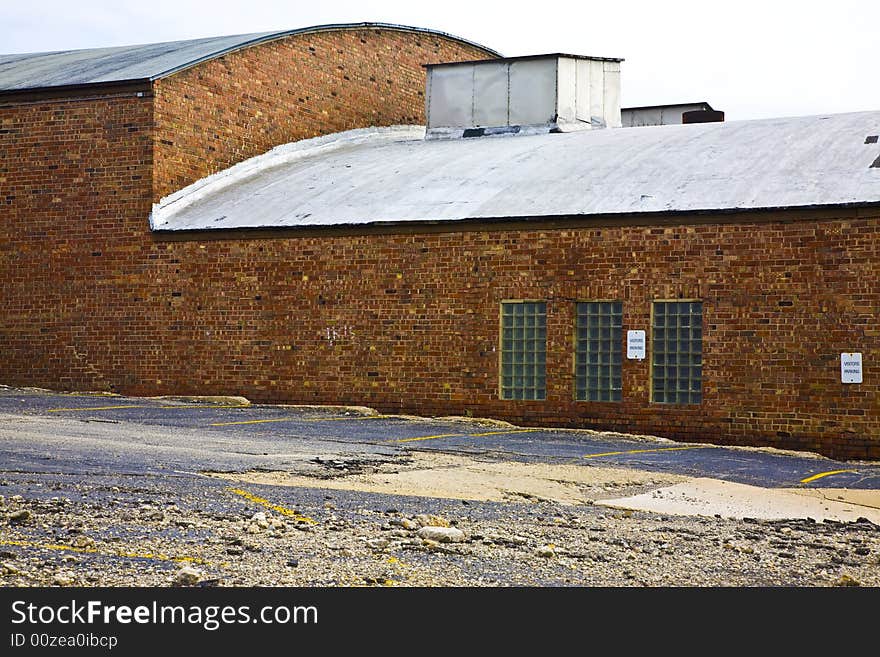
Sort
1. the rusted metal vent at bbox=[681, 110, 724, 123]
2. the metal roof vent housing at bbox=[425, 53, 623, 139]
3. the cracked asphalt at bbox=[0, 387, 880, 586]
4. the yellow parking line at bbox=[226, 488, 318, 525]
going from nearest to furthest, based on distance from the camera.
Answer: the cracked asphalt at bbox=[0, 387, 880, 586], the yellow parking line at bbox=[226, 488, 318, 525], the metal roof vent housing at bbox=[425, 53, 623, 139], the rusted metal vent at bbox=[681, 110, 724, 123]

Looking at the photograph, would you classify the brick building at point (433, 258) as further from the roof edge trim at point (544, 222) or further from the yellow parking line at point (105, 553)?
the yellow parking line at point (105, 553)

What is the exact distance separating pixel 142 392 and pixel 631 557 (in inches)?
635

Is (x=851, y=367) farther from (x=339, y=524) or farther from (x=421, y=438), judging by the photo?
(x=339, y=524)

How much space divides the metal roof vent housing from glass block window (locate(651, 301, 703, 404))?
1004cm

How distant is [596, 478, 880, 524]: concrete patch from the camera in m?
11.8

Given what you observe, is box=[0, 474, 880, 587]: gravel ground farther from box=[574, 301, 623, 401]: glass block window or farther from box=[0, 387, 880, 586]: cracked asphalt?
box=[574, 301, 623, 401]: glass block window

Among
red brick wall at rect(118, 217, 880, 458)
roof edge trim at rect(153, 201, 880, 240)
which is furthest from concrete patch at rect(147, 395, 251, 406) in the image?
roof edge trim at rect(153, 201, 880, 240)

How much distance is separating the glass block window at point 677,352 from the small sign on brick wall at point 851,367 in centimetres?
209

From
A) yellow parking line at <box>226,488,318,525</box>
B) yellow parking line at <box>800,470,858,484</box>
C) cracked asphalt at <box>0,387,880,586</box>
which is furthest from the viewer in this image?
yellow parking line at <box>800,470,858,484</box>

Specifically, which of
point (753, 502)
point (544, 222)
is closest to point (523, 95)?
point (544, 222)

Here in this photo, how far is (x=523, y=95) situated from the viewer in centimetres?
2966

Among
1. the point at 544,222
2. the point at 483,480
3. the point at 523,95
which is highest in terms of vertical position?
the point at 523,95

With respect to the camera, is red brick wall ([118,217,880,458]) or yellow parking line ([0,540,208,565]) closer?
yellow parking line ([0,540,208,565])

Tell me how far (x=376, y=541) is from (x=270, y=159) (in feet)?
63.4
